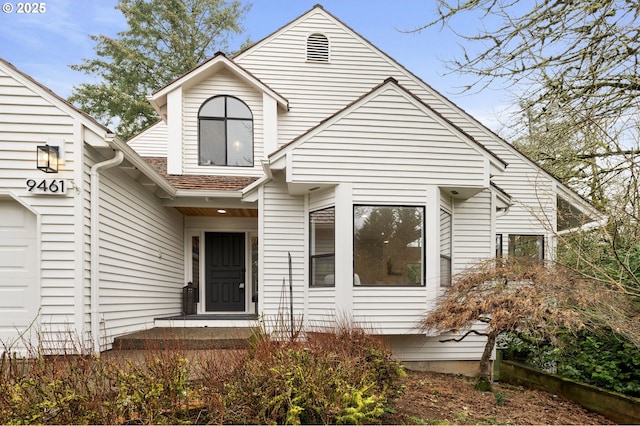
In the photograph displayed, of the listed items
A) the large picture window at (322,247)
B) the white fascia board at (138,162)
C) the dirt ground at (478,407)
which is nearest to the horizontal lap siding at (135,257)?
the white fascia board at (138,162)

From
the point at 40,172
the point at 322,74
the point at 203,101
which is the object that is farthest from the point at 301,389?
the point at 322,74

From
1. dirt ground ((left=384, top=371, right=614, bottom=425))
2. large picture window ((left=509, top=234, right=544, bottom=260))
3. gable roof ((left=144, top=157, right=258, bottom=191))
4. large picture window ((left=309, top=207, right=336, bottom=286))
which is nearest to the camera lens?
dirt ground ((left=384, top=371, right=614, bottom=425))

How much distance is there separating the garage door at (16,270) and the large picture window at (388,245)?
4970 millimetres

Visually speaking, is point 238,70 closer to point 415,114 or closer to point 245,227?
point 245,227

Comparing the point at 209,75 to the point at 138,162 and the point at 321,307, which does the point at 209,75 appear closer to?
the point at 138,162

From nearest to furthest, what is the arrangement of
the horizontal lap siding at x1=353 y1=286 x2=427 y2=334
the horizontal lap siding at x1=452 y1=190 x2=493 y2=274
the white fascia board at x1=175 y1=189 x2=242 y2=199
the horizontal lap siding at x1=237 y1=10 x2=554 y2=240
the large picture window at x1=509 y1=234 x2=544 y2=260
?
the horizontal lap siding at x1=353 y1=286 x2=427 y2=334
the horizontal lap siding at x1=452 y1=190 x2=493 y2=274
the white fascia board at x1=175 y1=189 x2=242 y2=199
the horizontal lap siding at x1=237 y1=10 x2=554 y2=240
the large picture window at x1=509 y1=234 x2=544 y2=260

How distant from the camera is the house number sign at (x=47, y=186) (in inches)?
213

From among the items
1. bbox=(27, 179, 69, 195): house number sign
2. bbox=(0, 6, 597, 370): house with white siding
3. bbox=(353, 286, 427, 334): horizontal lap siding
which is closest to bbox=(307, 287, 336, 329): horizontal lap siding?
bbox=(0, 6, 597, 370): house with white siding

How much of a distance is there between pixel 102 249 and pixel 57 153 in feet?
5.19

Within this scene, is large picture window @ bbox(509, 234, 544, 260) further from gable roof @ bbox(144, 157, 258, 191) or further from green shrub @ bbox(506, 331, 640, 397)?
gable roof @ bbox(144, 157, 258, 191)

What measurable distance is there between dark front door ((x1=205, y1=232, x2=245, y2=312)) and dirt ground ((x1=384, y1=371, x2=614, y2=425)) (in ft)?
16.1

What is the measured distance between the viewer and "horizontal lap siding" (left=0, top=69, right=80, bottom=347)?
5.38 metres

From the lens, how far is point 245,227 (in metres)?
9.68

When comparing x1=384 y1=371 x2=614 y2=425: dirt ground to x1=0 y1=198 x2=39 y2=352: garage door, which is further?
x1=0 y1=198 x2=39 y2=352: garage door
